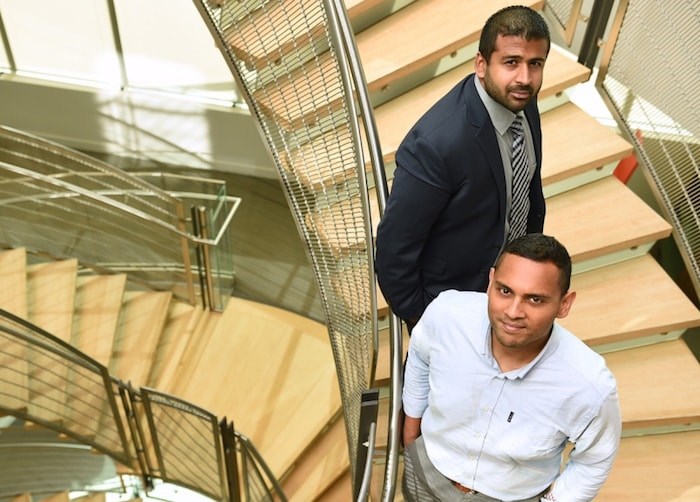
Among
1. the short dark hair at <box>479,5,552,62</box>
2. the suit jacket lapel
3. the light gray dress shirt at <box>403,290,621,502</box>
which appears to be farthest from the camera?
the suit jacket lapel

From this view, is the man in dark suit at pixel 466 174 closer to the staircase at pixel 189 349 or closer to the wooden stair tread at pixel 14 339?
the staircase at pixel 189 349

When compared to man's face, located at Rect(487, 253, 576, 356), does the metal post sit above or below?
above

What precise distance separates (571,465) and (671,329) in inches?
63.2

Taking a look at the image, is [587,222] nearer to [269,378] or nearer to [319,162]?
[319,162]

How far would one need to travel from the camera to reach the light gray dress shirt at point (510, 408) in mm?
2131

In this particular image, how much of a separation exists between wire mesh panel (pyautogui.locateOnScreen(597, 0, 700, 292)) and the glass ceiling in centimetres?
440

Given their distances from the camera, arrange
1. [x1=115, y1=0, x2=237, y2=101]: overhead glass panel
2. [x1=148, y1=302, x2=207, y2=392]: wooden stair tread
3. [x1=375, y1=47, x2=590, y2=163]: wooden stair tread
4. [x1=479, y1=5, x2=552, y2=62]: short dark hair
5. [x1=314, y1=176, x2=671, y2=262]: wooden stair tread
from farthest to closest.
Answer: [x1=115, y1=0, x2=237, y2=101]: overhead glass panel, [x1=148, y1=302, x2=207, y2=392]: wooden stair tread, [x1=375, y1=47, x2=590, y2=163]: wooden stair tread, [x1=314, y1=176, x2=671, y2=262]: wooden stair tread, [x1=479, y1=5, x2=552, y2=62]: short dark hair

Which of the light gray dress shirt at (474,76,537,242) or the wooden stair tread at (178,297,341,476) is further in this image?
the wooden stair tread at (178,297,341,476)

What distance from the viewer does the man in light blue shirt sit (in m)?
2.02

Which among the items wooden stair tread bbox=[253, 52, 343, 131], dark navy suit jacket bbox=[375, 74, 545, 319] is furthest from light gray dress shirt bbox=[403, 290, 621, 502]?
wooden stair tread bbox=[253, 52, 343, 131]

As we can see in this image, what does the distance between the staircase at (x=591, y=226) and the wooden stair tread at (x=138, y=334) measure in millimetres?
2982

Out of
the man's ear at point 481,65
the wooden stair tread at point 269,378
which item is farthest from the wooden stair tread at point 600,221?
the wooden stair tread at point 269,378

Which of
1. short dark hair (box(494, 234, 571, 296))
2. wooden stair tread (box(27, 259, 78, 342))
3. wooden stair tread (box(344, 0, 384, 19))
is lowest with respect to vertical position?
short dark hair (box(494, 234, 571, 296))

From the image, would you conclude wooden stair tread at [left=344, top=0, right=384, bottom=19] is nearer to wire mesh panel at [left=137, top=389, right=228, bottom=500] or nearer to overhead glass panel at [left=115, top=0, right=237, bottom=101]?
wire mesh panel at [left=137, top=389, right=228, bottom=500]
